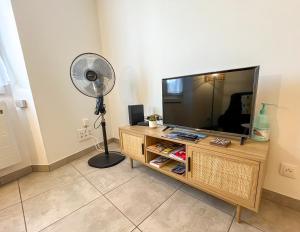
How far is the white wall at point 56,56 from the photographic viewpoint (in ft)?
5.54

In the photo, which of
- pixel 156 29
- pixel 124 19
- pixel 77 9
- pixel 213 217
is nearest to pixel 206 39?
pixel 156 29

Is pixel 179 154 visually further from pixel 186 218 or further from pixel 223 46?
pixel 223 46

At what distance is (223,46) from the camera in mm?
1319

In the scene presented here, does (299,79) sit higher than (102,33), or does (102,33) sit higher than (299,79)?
(102,33)

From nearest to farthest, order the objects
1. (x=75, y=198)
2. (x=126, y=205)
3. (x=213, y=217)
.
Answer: (x=213, y=217) < (x=126, y=205) < (x=75, y=198)

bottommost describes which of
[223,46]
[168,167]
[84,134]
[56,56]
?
[168,167]

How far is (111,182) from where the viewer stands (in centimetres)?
163

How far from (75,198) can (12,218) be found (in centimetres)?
46

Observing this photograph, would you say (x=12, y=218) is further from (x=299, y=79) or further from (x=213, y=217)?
(x=299, y=79)

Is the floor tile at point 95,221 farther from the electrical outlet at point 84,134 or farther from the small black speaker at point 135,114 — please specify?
the electrical outlet at point 84,134

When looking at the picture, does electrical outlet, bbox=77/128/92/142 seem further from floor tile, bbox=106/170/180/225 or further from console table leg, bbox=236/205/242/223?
console table leg, bbox=236/205/242/223

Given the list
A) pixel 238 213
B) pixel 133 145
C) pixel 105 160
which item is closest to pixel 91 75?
pixel 133 145

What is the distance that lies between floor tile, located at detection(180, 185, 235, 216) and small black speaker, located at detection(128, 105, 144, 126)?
2.80 feet

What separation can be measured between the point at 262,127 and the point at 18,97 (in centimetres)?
239
